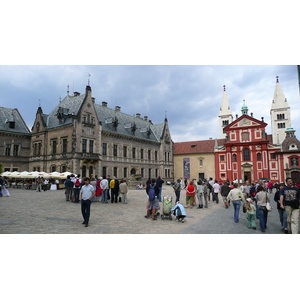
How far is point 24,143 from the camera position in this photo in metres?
34.7

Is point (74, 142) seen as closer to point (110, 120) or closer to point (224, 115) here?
point (110, 120)

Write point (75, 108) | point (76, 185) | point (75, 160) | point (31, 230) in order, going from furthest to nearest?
point (75, 108) → point (75, 160) → point (76, 185) → point (31, 230)

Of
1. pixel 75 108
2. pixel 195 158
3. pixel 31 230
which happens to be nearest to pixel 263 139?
pixel 195 158

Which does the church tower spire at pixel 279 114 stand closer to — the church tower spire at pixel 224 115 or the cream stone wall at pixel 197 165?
the church tower spire at pixel 224 115

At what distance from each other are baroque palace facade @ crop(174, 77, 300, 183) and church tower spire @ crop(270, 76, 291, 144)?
16395mm

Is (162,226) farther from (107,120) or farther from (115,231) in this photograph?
(107,120)

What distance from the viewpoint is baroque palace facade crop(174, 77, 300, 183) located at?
1689 inches

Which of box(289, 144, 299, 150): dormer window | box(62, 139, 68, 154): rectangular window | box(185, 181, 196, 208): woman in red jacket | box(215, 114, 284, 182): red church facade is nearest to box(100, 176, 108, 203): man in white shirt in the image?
box(185, 181, 196, 208): woman in red jacket

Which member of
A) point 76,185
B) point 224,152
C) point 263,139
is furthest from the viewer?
point 224,152

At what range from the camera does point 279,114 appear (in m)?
64.1

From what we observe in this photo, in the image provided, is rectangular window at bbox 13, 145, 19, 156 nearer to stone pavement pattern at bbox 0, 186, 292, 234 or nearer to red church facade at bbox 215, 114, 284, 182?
stone pavement pattern at bbox 0, 186, 292, 234

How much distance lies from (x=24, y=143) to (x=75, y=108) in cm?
888

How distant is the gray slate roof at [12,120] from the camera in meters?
30.5

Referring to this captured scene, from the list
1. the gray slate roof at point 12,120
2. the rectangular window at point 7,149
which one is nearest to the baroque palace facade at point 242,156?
the gray slate roof at point 12,120
